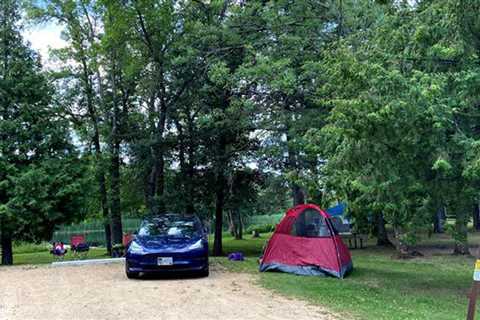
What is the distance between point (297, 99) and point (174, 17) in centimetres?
520

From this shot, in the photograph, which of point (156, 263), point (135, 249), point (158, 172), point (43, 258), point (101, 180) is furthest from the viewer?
point (43, 258)

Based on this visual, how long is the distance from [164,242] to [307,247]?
3.19m

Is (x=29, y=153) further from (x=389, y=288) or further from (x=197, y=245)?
(x=389, y=288)

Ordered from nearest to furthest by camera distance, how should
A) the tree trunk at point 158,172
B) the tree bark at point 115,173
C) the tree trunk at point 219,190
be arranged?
the tree trunk at point 158,172 < the tree trunk at point 219,190 < the tree bark at point 115,173

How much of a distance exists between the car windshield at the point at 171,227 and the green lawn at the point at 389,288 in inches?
59.2

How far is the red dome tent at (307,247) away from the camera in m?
10.8

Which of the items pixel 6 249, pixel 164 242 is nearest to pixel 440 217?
pixel 164 242

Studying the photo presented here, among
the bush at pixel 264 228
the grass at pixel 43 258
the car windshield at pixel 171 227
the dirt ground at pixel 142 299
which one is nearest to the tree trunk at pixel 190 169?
the grass at pixel 43 258

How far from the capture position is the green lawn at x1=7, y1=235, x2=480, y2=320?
7.18 metres

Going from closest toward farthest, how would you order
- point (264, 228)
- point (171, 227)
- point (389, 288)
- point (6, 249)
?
point (389, 288), point (171, 227), point (6, 249), point (264, 228)

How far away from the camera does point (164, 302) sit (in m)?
7.47

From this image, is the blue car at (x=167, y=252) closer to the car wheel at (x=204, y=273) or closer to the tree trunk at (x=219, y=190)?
the car wheel at (x=204, y=273)

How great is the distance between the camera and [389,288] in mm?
9586

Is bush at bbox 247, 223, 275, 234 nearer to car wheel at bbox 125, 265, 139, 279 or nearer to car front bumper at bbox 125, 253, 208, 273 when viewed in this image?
car wheel at bbox 125, 265, 139, 279
